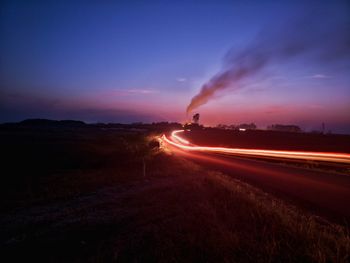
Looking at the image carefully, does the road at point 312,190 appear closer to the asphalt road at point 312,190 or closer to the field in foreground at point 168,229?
the asphalt road at point 312,190

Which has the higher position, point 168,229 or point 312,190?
point 168,229

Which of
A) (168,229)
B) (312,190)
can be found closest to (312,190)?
(312,190)

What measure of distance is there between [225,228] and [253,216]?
3.69 ft

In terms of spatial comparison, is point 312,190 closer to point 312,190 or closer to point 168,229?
point 312,190

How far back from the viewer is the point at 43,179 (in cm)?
1873

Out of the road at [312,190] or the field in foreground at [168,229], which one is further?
the road at [312,190]

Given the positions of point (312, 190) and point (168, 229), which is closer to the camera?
point (168, 229)

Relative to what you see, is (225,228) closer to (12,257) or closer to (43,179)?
(12,257)

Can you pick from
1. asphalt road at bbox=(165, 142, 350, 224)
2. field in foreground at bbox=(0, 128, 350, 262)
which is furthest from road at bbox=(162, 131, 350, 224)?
field in foreground at bbox=(0, 128, 350, 262)

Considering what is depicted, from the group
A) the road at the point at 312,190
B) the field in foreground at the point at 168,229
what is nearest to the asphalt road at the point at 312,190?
the road at the point at 312,190

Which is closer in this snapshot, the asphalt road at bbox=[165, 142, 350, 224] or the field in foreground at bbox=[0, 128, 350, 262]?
the field in foreground at bbox=[0, 128, 350, 262]

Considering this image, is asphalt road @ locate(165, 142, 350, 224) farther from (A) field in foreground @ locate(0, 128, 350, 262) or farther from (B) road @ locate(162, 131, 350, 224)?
(A) field in foreground @ locate(0, 128, 350, 262)

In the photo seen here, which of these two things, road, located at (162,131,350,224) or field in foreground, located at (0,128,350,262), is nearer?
field in foreground, located at (0,128,350,262)

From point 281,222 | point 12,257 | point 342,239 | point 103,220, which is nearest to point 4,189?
point 103,220
